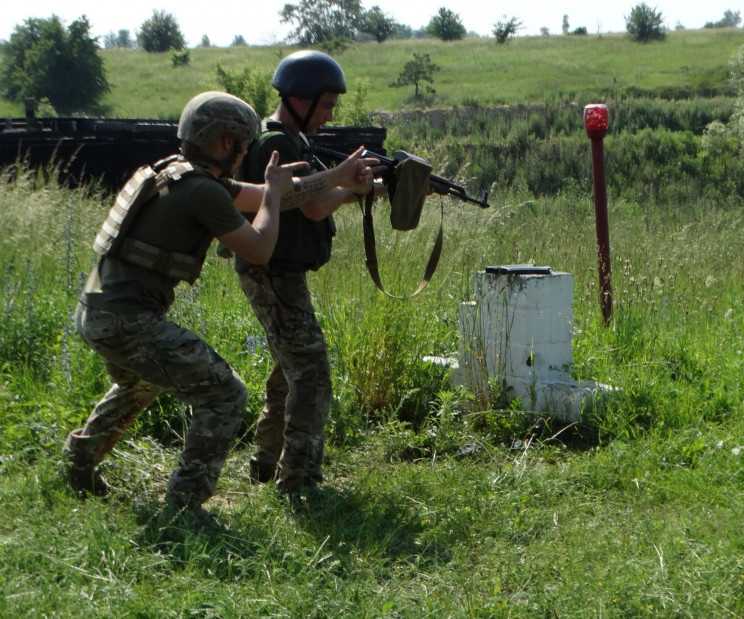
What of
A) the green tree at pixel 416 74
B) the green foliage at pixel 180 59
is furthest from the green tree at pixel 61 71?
the green tree at pixel 416 74

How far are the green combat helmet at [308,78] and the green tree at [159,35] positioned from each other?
86.5 metres

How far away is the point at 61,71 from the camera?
197 ft

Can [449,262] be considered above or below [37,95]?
below

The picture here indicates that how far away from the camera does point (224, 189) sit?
3584 mm

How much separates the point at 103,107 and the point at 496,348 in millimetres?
55245

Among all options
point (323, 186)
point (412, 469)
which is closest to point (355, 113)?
point (412, 469)

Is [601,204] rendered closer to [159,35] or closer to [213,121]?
[213,121]

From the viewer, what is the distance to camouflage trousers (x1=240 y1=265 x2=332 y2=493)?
4.16 meters

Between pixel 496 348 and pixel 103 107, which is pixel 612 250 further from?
pixel 103 107

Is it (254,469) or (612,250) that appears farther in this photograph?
(612,250)

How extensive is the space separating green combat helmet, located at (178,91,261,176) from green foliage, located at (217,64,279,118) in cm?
2641

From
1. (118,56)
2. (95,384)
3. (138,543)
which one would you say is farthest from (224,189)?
(118,56)

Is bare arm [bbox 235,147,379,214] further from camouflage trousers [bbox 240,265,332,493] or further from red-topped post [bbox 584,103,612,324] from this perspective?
red-topped post [bbox 584,103,612,324]

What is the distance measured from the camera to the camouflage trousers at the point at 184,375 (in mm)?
3648
